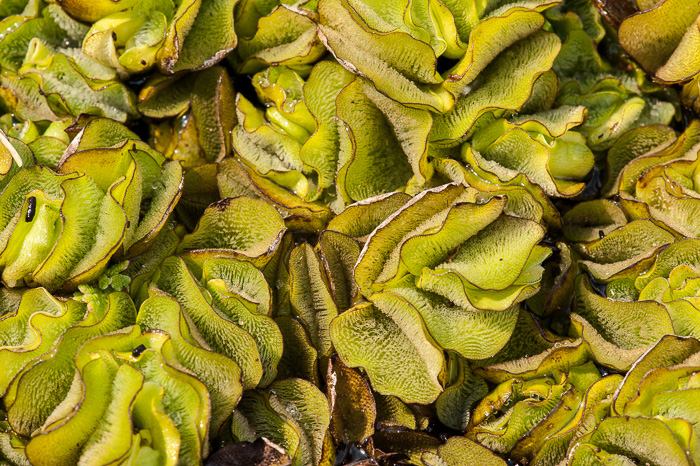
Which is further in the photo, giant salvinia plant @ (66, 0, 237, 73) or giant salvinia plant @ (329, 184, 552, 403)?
giant salvinia plant @ (66, 0, 237, 73)

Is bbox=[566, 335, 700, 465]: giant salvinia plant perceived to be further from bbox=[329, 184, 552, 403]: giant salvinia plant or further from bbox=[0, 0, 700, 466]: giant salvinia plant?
bbox=[329, 184, 552, 403]: giant salvinia plant

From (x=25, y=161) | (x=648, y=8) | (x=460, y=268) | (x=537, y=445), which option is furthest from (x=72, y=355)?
(x=648, y=8)

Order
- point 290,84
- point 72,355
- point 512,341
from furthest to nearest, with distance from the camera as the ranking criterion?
point 290,84
point 512,341
point 72,355

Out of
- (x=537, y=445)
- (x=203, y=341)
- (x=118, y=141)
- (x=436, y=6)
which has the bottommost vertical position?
(x=537, y=445)

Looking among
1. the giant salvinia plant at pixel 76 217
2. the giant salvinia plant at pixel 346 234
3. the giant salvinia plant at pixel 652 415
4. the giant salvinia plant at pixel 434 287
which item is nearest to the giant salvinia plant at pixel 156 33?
the giant salvinia plant at pixel 346 234

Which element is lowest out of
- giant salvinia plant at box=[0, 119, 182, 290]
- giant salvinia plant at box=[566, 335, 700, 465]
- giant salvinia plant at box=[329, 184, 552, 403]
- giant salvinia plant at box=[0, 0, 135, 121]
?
giant salvinia plant at box=[566, 335, 700, 465]

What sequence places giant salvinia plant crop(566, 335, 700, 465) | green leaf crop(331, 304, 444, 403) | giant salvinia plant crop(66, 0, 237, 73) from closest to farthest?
giant salvinia plant crop(566, 335, 700, 465)
green leaf crop(331, 304, 444, 403)
giant salvinia plant crop(66, 0, 237, 73)

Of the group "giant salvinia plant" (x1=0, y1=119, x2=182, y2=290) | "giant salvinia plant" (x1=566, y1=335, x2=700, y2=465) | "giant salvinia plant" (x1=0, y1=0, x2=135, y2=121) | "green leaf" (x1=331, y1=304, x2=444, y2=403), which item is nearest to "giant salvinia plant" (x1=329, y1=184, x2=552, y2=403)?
"green leaf" (x1=331, y1=304, x2=444, y2=403)

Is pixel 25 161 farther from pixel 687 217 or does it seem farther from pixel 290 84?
pixel 687 217

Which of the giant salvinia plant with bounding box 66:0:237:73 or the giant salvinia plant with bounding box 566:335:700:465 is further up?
the giant salvinia plant with bounding box 66:0:237:73

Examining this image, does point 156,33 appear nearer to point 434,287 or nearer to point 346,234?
point 346,234

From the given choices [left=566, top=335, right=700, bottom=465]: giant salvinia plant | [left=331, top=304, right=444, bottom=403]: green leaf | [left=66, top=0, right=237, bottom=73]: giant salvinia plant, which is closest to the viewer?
[left=566, top=335, right=700, bottom=465]: giant salvinia plant
